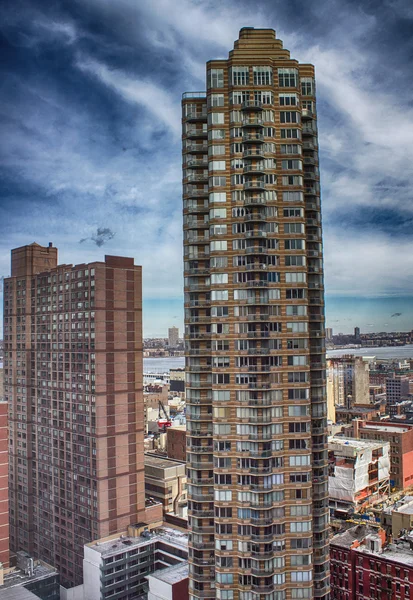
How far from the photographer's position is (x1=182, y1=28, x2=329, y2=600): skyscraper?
44.0 feet

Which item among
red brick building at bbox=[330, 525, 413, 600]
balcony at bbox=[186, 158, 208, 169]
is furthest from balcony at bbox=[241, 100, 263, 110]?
red brick building at bbox=[330, 525, 413, 600]

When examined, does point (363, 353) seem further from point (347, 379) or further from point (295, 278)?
point (295, 278)

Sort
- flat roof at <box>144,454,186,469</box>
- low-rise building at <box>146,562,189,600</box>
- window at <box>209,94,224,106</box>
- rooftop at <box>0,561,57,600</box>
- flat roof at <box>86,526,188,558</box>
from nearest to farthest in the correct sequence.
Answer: window at <box>209,94,224,106</box>, low-rise building at <box>146,562,189,600</box>, rooftop at <box>0,561,57,600</box>, flat roof at <box>86,526,188,558</box>, flat roof at <box>144,454,186,469</box>

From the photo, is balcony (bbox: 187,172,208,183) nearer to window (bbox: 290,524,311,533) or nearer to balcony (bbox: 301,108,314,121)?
balcony (bbox: 301,108,314,121)

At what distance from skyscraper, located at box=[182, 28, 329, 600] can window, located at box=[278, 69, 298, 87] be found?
0.09 feet

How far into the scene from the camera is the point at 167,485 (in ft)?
88.4

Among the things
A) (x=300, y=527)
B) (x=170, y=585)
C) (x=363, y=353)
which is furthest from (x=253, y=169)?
(x=363, y=353)

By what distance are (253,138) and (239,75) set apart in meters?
1.70

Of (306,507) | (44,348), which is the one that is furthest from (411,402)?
(306,507)

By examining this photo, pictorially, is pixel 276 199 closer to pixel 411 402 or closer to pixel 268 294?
pixel 268 294

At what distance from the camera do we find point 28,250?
1099 inches

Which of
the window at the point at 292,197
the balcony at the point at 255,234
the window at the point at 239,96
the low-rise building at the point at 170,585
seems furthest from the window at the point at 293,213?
the low-rise building at the point at 170,585

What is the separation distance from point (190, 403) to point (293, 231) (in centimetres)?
521

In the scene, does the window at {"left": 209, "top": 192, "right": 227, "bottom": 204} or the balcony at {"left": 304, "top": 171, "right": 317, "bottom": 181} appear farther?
the balcony at {"left": 304, "top": 171, "right": 317, "bottom": 181}
